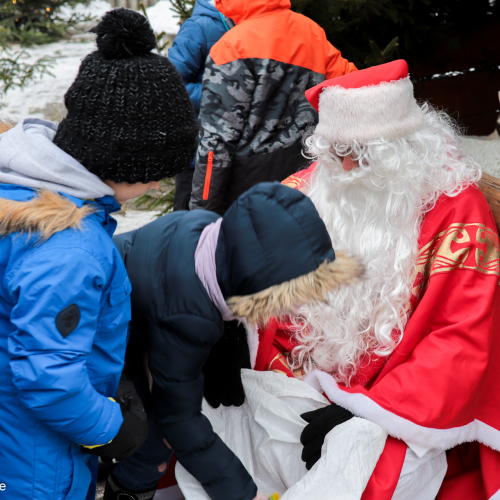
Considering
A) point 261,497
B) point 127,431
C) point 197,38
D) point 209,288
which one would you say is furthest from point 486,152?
point 127,431

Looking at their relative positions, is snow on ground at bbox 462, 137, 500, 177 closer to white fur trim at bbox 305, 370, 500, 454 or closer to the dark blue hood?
white fur trim at bbox 305, 370, 500, 454

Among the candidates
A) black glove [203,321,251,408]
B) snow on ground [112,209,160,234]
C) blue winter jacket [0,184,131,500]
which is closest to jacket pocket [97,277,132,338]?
blue winter jacket [0,184,131,500]

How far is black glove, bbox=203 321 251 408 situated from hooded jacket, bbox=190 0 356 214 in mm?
1224

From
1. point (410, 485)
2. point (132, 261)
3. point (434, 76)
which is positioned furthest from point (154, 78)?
point (434, 76)

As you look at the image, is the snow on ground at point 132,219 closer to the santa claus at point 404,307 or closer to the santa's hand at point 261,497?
the santa claus at point 404,307

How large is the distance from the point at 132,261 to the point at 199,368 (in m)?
0.40

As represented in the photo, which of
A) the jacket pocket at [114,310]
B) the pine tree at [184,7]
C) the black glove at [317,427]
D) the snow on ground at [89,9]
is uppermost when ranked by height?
the pine tree at [184,7]

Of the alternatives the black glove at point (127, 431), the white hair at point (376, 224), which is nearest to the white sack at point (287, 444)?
the white hair at point (376, 224)

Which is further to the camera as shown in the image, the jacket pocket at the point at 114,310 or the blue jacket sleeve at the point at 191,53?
the blue jacket sleeve at the point at 191,53

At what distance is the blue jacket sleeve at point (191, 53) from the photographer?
9.83 feet

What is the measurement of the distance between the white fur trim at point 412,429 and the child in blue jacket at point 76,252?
30.5 inches

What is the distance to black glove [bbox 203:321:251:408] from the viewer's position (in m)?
1.94

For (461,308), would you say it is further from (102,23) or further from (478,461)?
(102,23)

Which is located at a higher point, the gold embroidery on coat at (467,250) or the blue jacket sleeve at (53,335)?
the blue jacket sleeve at (53,335)
